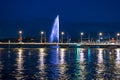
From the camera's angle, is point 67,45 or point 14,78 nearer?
point 14,78

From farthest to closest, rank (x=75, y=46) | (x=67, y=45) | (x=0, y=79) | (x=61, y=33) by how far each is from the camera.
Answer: (x=61, y=33) → (x=75, y=46) → (x=67, y=45) → (x=0, y=79)

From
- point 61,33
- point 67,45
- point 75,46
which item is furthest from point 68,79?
point 61,33

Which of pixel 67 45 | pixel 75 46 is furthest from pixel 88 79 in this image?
pixel 75 46

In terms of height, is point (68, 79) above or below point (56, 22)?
below

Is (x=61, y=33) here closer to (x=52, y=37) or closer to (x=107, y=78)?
(x=52, y=37)

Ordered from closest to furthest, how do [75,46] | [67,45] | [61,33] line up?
1. [67,45]
2. [75,46]
3. [61,33]

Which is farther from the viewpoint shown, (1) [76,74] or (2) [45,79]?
(1) [76,74]

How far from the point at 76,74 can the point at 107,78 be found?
12.7ft

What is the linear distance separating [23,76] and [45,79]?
8.49 feet

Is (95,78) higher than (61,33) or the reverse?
the reverse

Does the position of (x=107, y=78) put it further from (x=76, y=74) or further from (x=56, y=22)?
(x=56, y=22)

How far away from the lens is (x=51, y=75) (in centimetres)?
3450

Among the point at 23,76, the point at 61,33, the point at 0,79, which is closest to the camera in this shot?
the point at 0,79

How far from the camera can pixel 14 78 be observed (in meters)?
32.1
